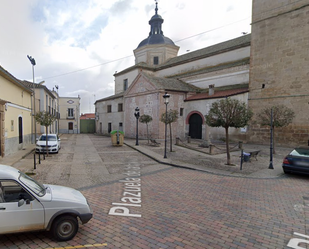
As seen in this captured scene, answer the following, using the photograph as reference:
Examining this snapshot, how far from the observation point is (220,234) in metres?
4.45

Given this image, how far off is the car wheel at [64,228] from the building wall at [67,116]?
1728 inches

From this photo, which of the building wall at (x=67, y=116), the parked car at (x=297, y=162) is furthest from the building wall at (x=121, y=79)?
the parked car at (x=297, y=162)

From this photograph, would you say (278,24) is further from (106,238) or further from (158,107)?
(106,238)

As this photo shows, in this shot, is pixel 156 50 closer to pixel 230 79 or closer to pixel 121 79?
pixel 121 79

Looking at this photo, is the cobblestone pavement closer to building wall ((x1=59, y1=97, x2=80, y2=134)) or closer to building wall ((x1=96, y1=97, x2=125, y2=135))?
building wall ((x1=96, y1=97, x2=125, y2=135))

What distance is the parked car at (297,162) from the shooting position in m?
8.90

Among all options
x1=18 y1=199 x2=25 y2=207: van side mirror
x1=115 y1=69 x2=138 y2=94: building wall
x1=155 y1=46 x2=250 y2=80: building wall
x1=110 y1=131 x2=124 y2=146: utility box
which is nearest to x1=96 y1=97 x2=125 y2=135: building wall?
x1=115 y1=69 x2=138 y2=94: building wall

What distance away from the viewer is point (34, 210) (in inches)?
152

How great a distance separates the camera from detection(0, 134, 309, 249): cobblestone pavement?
414 cm

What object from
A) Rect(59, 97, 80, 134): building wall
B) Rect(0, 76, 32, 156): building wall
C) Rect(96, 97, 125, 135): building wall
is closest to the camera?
Rect(0, 76, 32, 156): building wall

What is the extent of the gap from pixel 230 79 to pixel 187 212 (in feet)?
73.1

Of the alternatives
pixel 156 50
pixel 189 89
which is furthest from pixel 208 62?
pixel 156 50

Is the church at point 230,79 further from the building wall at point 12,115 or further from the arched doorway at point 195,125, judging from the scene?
the building wall at point 12,115

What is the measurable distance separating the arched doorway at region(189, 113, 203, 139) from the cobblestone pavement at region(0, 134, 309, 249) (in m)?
15.0
